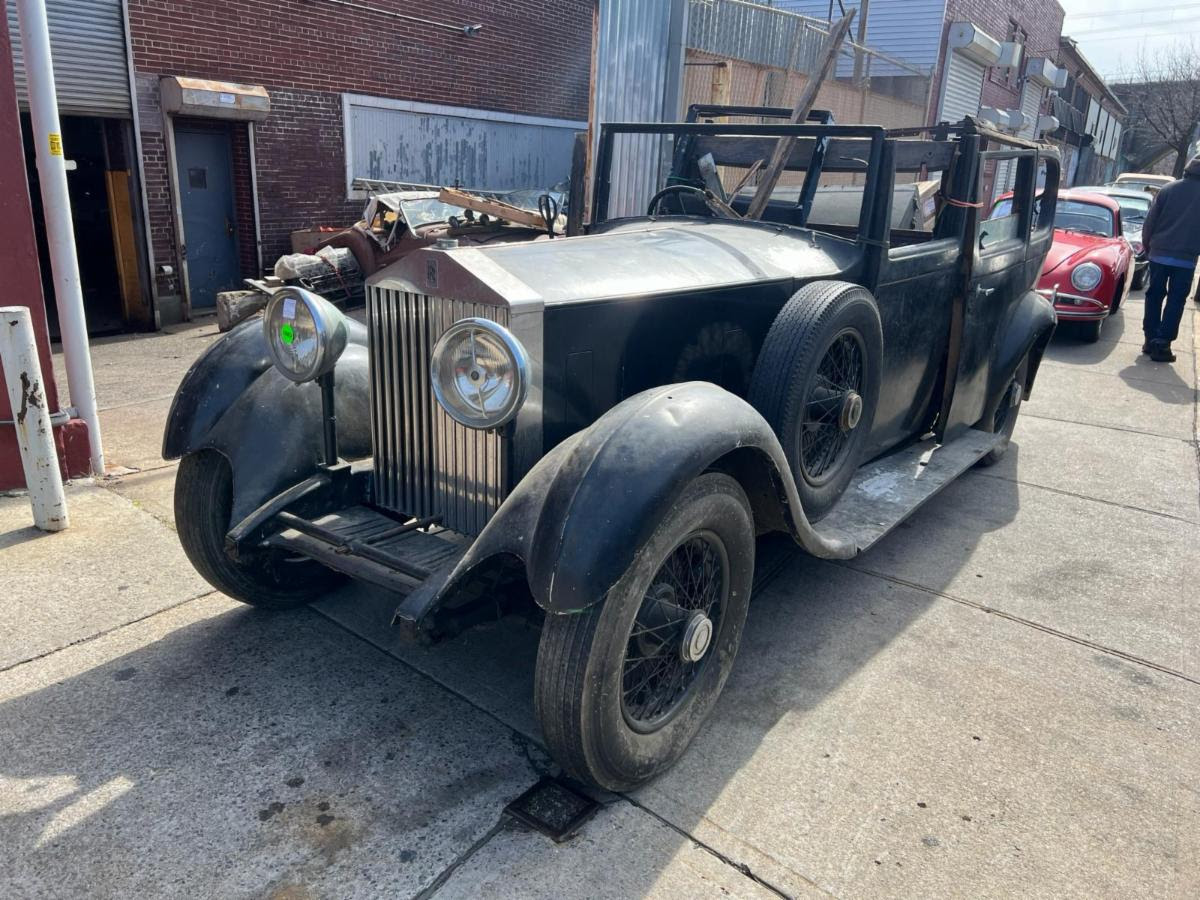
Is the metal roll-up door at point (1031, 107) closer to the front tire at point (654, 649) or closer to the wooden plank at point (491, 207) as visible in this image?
the wooden plank at point (491, 207)

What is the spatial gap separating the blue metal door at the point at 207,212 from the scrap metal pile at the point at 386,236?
661 mm

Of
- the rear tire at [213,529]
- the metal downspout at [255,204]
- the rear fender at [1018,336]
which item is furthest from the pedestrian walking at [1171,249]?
the metal downspout at [255,204]

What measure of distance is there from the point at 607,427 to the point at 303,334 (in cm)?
121

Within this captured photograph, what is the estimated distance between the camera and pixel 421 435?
2812mm

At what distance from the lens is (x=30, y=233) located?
421cm

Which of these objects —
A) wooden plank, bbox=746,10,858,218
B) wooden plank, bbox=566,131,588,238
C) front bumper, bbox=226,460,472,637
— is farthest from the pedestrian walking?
front bumper, bbox=226,460,472,637

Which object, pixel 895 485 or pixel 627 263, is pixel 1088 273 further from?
pixel 627 263

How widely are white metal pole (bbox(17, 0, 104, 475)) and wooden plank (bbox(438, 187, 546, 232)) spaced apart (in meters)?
5.54

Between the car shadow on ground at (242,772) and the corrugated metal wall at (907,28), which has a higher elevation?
the corrugated metal wall at (907,28)

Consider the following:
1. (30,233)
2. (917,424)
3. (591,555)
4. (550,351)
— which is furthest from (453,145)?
(591,555)

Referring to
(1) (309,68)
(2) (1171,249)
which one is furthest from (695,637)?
(1) (309,68)

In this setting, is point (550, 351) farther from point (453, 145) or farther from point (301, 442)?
point (453, 145)

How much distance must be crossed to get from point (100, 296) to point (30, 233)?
559 centimetres

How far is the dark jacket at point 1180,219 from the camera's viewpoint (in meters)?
8.00
